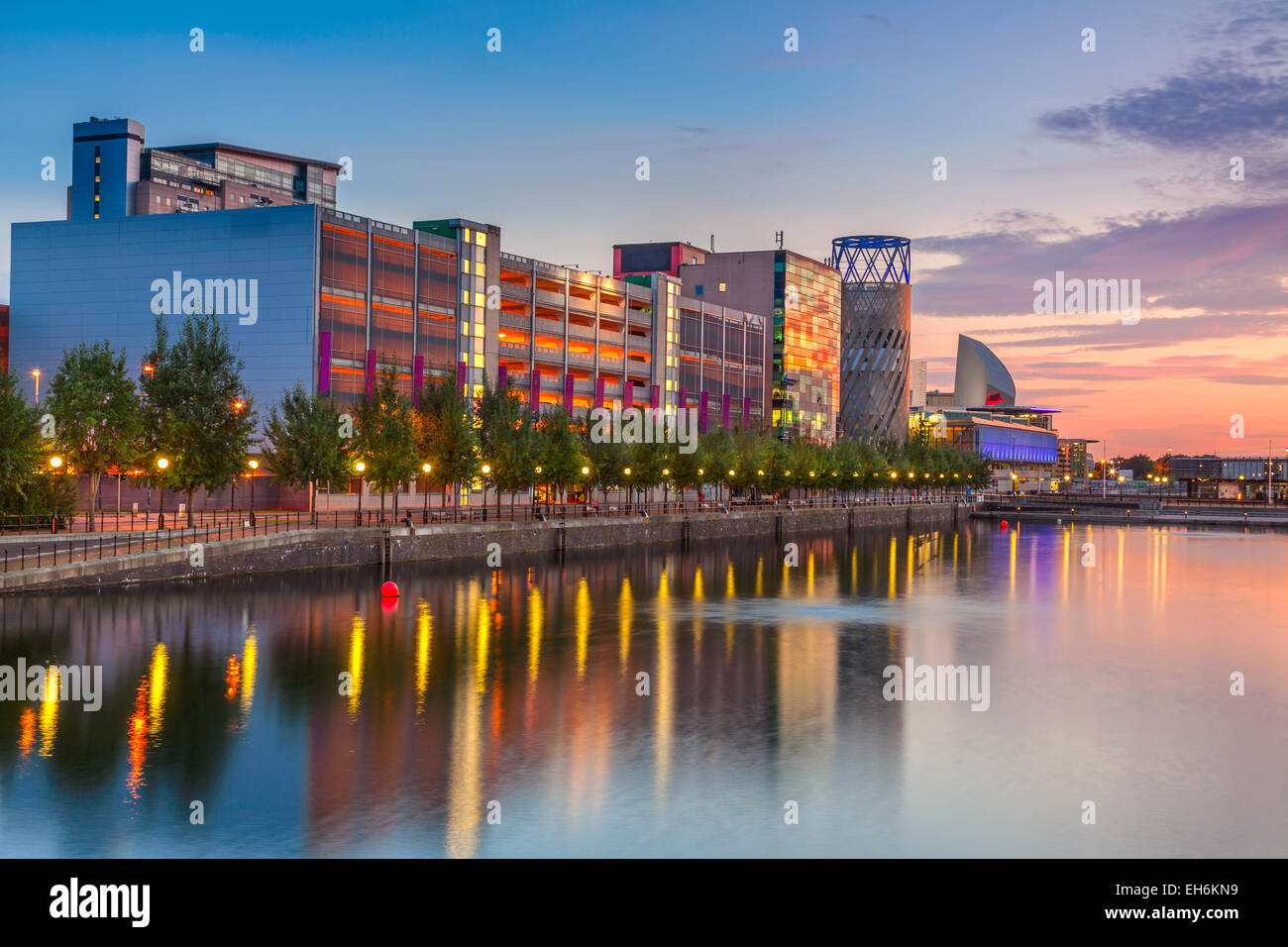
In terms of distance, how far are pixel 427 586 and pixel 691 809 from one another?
34.8 meters

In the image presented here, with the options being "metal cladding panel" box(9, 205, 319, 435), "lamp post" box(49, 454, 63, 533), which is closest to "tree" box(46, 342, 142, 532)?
"lamp post" box(49, 454, 63, 533)

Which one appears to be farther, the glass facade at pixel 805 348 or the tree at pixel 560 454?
the glass facade at pixel 805 348

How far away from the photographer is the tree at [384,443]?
68188mm

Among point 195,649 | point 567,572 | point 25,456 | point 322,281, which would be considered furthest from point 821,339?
point 195,649

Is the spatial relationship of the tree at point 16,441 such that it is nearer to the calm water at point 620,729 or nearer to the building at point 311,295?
the calm water at point 620,729

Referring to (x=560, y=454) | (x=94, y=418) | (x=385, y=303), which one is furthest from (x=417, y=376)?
Result: (x=94, y=418)

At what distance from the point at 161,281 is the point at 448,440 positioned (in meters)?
37.4

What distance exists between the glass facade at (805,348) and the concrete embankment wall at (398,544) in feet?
230

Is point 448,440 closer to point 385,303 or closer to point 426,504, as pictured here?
point 426,504

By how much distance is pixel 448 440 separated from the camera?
2963 inches

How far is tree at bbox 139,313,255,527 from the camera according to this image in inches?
2371

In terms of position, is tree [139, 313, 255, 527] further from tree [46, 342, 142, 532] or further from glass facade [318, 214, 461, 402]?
glass facade [318, 214, 461, 402]

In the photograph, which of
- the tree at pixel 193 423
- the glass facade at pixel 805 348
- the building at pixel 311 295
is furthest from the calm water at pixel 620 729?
the glass facade at pixel 805 348

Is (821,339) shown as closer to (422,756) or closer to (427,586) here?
(427,586)
